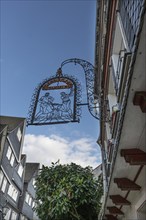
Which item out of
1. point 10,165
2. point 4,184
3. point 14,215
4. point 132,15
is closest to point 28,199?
point 14,215

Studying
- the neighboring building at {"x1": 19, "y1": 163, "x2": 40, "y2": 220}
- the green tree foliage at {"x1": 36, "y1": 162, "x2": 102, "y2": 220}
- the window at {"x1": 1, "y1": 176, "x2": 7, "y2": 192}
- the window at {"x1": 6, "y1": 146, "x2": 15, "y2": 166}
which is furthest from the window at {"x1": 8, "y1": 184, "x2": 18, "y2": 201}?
the green tree foliage at {"x1": 36, "y1": 162, "x2": 102, "y2": 220}

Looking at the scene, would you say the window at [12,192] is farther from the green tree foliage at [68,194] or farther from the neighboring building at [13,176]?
the green tree foliage at [68,194]

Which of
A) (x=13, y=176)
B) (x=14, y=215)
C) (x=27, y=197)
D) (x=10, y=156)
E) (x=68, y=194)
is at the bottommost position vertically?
(x=14, y=215)

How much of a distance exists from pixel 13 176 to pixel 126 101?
23277 millimetres

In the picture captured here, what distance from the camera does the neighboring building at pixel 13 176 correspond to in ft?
Result: 67.3

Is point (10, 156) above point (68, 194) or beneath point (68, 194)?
above

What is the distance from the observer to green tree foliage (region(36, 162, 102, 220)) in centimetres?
1245

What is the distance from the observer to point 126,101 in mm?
2965

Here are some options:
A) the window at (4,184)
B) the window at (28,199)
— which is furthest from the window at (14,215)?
the window at (4,184)

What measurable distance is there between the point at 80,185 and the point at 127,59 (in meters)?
10.9

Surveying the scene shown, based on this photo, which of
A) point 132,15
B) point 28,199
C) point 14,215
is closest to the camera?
point 132,15

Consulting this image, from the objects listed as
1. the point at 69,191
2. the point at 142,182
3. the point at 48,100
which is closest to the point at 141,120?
the point at 142,182

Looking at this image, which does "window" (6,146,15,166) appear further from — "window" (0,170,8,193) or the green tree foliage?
the green tree foliage

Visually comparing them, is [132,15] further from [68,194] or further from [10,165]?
[10,165]
